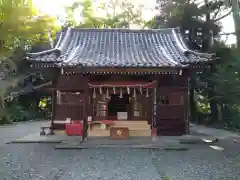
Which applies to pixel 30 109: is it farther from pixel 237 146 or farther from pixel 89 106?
pixel 237 146

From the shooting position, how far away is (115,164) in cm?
661

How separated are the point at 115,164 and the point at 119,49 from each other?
6605mm

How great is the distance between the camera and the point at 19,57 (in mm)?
1986

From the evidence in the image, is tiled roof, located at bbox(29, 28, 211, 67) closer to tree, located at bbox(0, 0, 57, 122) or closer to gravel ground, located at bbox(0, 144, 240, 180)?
gravel ground, located at bbox(0, 144, 240, 180)

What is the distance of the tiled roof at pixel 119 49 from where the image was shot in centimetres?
1004

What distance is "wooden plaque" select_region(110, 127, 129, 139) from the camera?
10.4 m

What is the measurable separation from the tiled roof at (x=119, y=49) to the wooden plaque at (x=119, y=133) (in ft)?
8.18

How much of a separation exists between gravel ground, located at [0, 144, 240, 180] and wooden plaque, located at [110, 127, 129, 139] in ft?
6.40

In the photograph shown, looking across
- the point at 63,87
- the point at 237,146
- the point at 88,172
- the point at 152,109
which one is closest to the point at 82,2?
the point at 63,87

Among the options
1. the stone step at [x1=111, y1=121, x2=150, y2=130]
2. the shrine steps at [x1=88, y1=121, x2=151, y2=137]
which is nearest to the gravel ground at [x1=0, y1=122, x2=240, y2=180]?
the shrine steps at [x1=88, y1=121, x2=151, y2=137]

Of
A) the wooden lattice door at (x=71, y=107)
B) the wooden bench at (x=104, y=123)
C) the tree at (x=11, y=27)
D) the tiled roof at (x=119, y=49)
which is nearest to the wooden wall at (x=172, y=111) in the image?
the tiled roof at (x=119, y=49)

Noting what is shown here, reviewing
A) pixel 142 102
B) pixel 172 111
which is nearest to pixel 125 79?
pixel 142 102

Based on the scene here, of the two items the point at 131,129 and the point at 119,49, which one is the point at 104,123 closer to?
the point at 131,129

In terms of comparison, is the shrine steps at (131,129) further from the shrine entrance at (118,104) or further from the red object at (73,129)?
the shrine entrance at (118,104)
